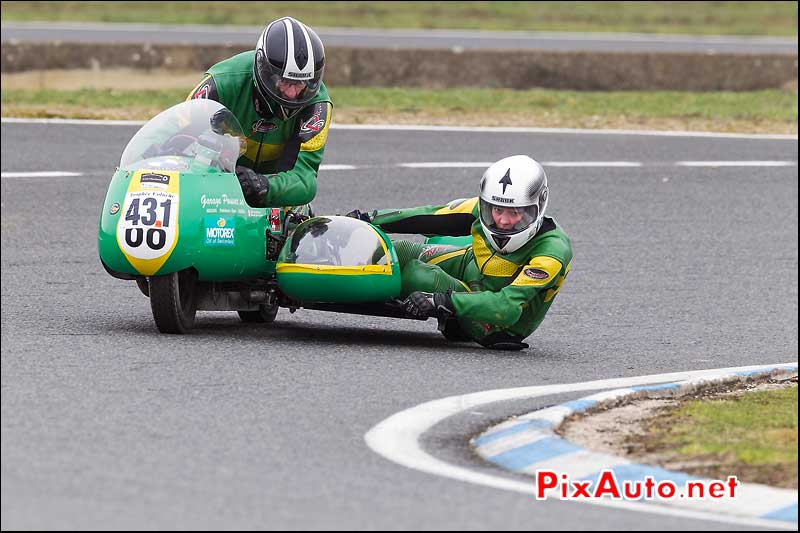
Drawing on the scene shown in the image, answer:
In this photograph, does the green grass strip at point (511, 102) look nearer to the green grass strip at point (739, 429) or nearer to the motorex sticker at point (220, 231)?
the motorex sticker at point (220, 231)

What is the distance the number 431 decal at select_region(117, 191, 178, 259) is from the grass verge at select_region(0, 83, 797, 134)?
389 inches

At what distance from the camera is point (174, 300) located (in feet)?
27.5

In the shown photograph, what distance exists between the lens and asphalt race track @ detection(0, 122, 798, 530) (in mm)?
5473

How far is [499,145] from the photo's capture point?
17.3 meters

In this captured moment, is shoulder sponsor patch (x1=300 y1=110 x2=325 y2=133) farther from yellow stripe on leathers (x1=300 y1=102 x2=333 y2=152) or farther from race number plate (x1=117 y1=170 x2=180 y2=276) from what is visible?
race number plate (x1=117 y1=170 x2=180 y2=276)

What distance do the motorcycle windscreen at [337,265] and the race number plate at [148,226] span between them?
703 millimetres

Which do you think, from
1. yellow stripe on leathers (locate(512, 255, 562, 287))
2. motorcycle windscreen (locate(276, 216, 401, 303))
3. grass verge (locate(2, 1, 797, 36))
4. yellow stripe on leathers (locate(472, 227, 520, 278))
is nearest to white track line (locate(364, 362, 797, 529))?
yellow stripe on leathers (locate(512, 255, 562, 287))

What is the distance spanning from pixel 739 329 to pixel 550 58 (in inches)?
440

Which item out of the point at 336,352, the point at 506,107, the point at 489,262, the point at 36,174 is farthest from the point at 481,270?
the point at 506,107

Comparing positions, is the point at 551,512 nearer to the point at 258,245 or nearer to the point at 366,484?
the point at 366,484

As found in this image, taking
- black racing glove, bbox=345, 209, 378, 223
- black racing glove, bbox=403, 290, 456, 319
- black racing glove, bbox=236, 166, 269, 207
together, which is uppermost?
black racing glove, bbox=236, 166, 269, 207

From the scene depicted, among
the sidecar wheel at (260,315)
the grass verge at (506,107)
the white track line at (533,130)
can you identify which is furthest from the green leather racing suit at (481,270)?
the grass verge at (506,107)

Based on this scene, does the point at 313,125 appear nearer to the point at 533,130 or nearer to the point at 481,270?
the point at 481,270

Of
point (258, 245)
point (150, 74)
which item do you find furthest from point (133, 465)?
point (150, 74)
